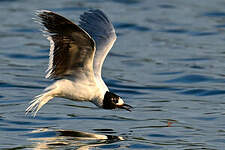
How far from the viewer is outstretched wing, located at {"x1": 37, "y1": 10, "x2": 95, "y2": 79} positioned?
28.9 feet

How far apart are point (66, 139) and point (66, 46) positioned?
1.27 m

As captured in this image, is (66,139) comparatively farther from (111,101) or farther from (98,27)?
(98,27)

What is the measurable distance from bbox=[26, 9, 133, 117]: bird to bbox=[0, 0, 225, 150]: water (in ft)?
1.51

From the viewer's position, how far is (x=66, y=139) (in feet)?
31.4

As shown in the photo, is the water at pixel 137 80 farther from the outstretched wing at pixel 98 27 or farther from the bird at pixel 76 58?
the outstretched wing at pixel 98 27

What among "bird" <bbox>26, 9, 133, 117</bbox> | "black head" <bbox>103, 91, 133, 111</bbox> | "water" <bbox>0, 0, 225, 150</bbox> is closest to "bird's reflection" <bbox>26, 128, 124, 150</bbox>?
"water" <bbox>0, 0, 225, 150</bbox>

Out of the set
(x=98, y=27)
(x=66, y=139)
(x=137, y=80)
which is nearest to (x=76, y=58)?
(x=66, y=139)

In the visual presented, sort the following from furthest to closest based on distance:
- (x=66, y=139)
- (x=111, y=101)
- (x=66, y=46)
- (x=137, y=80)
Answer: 1. (x=137, y=80)
2. (x=111, y=101)
3. (x=66, y=139)
4. (x=66, y=46)

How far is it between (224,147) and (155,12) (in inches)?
486

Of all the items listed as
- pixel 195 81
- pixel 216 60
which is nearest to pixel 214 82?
pixel 195 81

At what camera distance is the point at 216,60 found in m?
15.9

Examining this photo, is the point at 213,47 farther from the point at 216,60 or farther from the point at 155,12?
the point at 155,12

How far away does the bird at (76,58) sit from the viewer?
29.2ft

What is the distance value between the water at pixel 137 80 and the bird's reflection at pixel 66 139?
0.01 m
